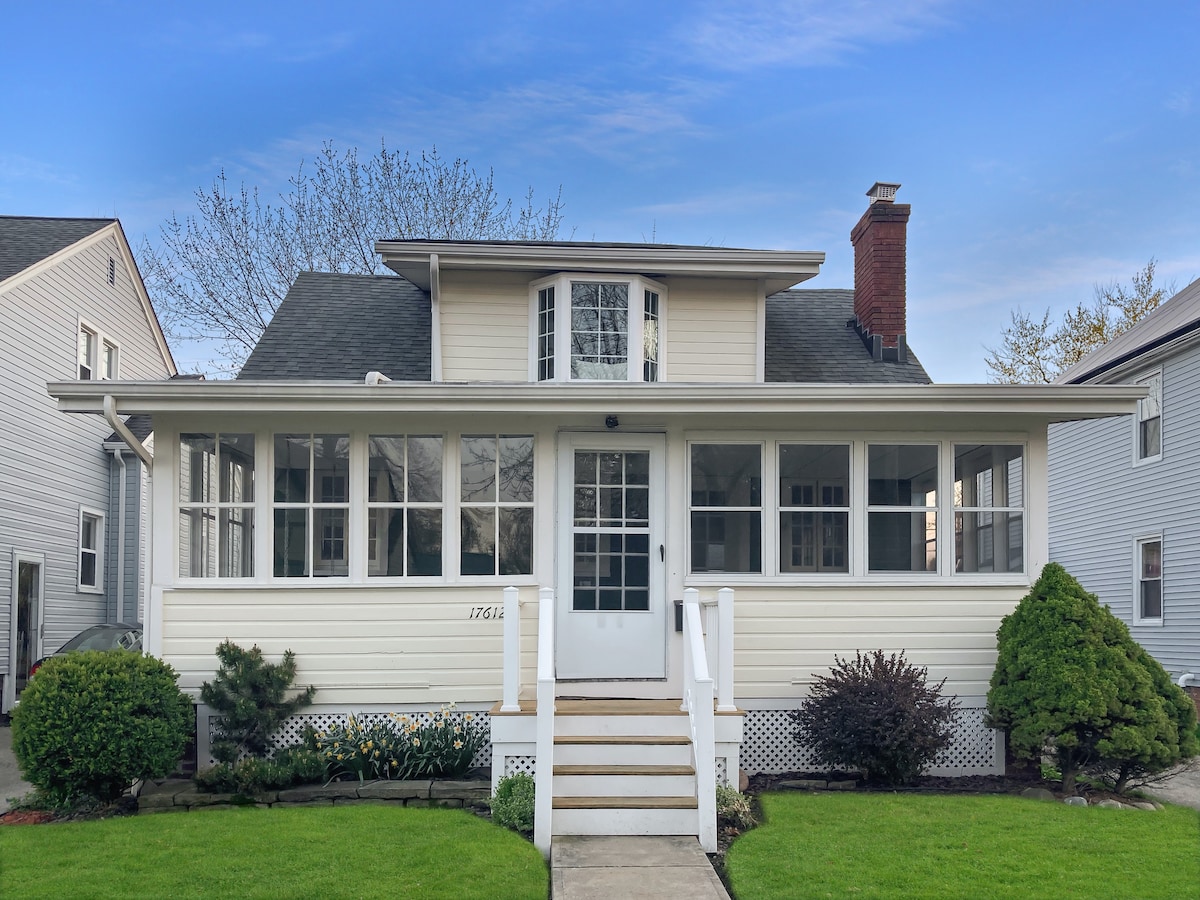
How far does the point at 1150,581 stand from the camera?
49.1 ft

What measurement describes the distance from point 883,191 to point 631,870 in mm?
8595

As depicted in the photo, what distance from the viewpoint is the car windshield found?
541 inches

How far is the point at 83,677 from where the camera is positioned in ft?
24.5

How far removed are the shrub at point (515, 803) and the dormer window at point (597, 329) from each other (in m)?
4.13

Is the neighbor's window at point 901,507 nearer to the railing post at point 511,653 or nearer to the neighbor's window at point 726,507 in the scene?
the neighbor's window at point 726,507

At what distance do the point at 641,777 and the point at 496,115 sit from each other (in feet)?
51.7

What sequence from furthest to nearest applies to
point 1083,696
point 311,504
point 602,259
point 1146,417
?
point 1146,417 < point 602,259 < point 311,504 < point 1083,696

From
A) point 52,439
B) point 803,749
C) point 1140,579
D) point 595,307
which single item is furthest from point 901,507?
point 52,439

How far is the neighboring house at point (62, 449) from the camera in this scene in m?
13.9

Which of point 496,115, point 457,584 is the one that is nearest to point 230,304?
point 496,115

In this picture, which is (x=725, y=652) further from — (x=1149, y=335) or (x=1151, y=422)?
(x=1149, y=335)

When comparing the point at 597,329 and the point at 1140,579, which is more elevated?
the point at 597,329

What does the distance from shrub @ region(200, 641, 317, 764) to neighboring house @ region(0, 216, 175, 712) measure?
23.5ft

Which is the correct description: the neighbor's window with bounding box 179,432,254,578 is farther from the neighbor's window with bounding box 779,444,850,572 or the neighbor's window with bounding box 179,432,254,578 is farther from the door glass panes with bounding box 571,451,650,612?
the neighbor's window with bounding box 779,444,850,572
